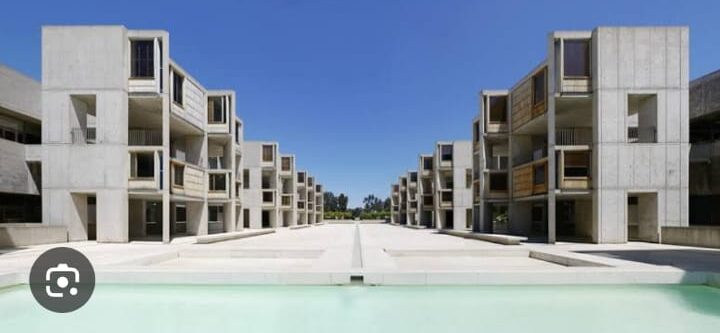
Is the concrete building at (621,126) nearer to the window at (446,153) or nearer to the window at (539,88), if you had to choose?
the window at (539,88)

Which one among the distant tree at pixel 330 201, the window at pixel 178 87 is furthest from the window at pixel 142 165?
the distant tree at pixel 330 201

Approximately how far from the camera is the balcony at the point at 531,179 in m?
20.9

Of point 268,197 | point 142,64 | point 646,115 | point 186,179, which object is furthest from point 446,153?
point 142,64

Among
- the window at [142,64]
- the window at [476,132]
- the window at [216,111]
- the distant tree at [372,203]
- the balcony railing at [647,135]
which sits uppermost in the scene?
the window at [142,64]

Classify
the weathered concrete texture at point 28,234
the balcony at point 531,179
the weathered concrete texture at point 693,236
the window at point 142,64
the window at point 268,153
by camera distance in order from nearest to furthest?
the weathered concrete texture at point 28,234, the weathered concrete texture at point 693,236, the window at point 142,64, the balcony at point 531,179, the window at point 268,153

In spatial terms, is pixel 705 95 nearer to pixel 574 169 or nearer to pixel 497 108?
pixel 497 108

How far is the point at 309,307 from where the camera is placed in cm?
743

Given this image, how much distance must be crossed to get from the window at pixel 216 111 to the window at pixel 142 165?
27.4 ft

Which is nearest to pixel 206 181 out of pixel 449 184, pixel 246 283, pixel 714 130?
pixel 246 283

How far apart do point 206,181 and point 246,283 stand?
18.8 metres

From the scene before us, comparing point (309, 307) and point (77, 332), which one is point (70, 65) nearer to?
point (77, 332)

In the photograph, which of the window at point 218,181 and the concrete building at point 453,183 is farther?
the concrete building at point 453,183

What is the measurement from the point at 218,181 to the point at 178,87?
782 centimetres

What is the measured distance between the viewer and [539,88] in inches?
867
